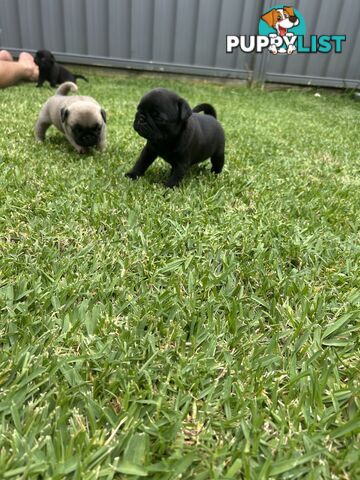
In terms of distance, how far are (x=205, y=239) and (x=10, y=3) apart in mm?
8479

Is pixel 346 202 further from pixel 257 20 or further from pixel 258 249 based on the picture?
pixel 257 20

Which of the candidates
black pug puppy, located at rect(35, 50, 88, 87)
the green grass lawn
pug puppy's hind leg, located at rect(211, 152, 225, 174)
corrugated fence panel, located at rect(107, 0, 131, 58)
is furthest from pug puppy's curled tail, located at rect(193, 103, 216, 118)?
corrugated fence panel, located at rect(107, 0, 131, 58)

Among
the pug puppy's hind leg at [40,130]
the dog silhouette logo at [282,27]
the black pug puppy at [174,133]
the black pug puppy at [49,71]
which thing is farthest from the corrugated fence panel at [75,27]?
the black pug puppy at [174,133]

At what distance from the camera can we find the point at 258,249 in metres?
1.80

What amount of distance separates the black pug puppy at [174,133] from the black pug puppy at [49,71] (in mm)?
4970

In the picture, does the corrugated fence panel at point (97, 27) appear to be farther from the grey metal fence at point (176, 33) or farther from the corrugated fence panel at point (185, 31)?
the corrugated fence panel at point (185, 31)

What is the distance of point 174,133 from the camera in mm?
2309

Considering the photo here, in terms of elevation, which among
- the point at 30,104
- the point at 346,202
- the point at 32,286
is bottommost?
the point at 30,104

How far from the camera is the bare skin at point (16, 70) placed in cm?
599

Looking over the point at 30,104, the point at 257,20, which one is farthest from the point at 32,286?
the point at 257,20
